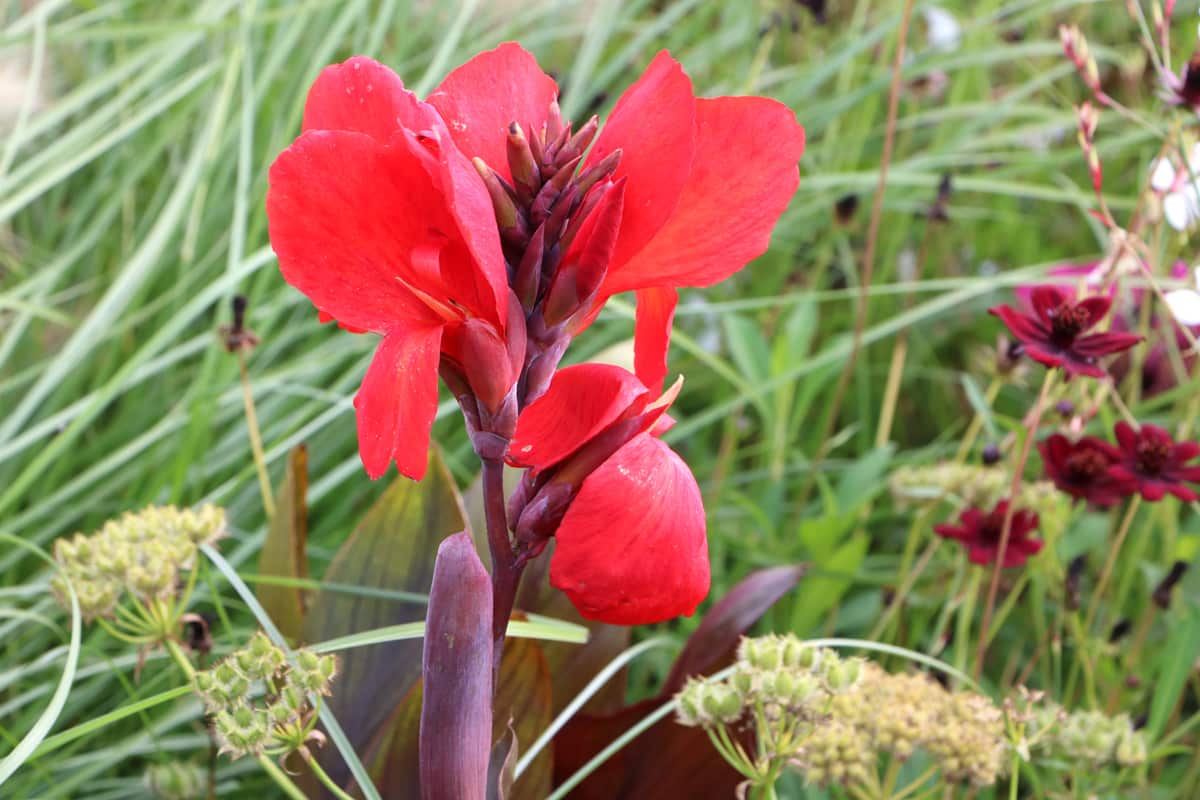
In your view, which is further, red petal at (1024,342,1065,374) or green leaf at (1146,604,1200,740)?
green leaf at (1146,604,1200,740)

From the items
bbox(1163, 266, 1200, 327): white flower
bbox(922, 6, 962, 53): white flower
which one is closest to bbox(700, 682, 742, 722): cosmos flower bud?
bbox(1163, 266, 1200, 327): white flower

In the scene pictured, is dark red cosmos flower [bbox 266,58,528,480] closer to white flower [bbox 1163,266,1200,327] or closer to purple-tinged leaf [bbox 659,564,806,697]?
purple-tinged leaf [bbox 659,564,806,697]

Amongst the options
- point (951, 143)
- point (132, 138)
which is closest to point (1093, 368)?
A: point (951, 143)

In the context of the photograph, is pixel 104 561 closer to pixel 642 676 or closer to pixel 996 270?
pixel 642 676

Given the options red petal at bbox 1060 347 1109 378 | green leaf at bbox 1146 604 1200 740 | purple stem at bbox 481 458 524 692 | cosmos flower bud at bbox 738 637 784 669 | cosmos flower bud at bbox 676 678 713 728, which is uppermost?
purple stem at bbox 481 458 524 692

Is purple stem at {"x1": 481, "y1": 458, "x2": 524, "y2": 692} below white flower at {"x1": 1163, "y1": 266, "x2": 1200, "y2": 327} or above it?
above

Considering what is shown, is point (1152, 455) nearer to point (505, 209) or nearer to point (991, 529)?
point (991, 529)

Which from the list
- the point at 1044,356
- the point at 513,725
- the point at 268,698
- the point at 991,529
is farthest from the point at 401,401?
the point at 991,529
